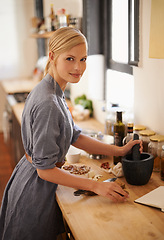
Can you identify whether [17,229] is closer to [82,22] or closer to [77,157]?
[77,157]

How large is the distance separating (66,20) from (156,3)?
5.37ft

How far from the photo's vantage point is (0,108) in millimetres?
5777

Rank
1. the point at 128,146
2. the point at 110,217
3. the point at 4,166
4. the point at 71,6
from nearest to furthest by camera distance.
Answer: the point at 110,217
the point at 128,146
the point at 71,6
the point at 4,166

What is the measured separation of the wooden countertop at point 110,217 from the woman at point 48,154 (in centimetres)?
6

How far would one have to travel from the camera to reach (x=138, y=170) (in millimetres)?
1429

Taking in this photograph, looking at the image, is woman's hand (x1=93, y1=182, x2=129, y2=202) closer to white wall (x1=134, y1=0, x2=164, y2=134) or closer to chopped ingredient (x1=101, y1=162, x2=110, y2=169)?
chopped ingredient (x1=101, y1=162, x2=110, y2=169)

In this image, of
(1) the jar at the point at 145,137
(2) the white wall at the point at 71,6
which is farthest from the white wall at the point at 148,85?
(2) the white wall at the point at 71,6

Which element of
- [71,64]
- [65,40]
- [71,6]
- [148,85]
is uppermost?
[71,6]

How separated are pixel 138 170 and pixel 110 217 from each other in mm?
307

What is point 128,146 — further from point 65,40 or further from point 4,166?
point 4,166

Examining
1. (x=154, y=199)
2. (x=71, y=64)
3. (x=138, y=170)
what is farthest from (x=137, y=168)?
(x=71, y=64)

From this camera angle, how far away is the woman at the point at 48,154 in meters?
1.28

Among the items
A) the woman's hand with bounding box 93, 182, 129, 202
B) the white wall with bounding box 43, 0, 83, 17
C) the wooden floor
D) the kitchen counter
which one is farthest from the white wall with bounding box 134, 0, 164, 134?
the wooden floor

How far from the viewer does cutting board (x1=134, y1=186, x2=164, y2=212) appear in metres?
1.27
